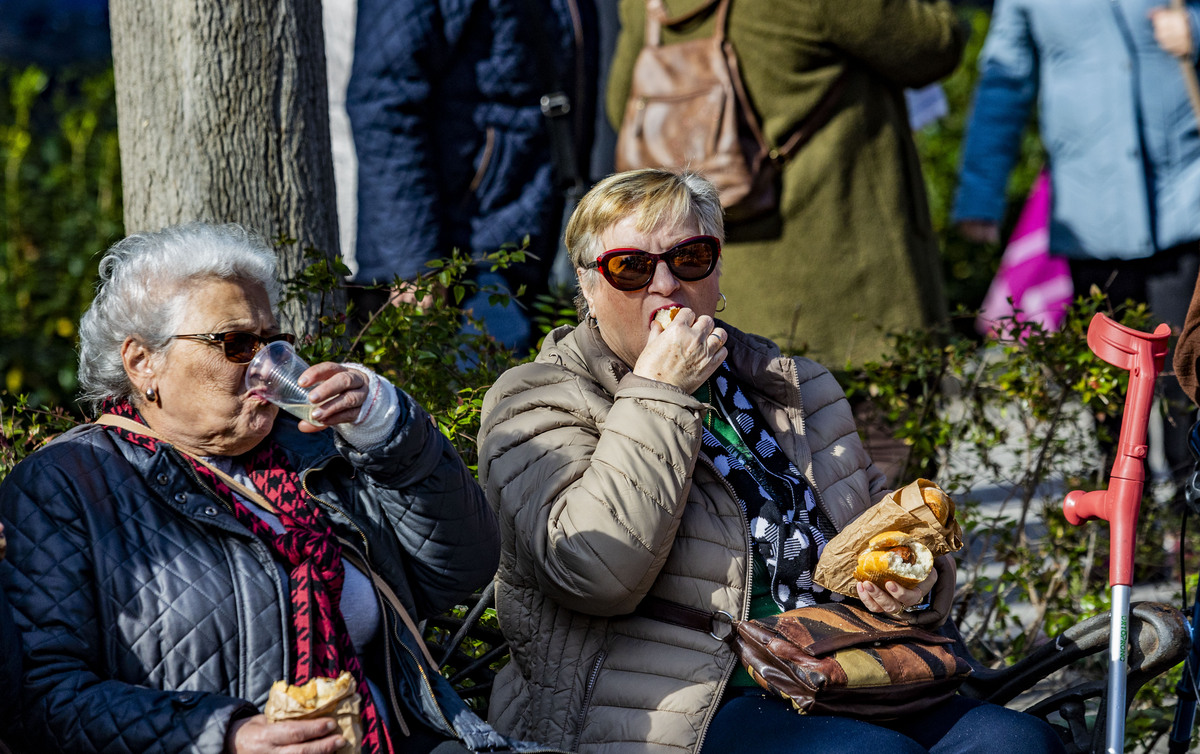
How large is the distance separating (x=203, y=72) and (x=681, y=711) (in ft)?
6.99

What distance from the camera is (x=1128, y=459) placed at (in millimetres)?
2760

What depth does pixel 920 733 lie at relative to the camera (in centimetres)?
270

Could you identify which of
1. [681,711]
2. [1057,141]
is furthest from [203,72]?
[1057,141]

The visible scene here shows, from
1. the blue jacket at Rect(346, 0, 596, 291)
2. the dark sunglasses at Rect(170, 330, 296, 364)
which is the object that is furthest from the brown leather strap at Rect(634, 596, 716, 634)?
the blue jacket at Rect(346, 0, 596, 291)

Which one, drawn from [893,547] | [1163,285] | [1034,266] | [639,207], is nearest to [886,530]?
[893,547]

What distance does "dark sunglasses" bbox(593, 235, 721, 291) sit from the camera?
2982 millimetres

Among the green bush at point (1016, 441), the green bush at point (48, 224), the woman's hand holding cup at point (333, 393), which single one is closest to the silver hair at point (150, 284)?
the woman's hand holding cup at point (333, 393)

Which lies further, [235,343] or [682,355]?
[682,355]

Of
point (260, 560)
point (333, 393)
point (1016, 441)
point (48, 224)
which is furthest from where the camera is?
point (48, 224)

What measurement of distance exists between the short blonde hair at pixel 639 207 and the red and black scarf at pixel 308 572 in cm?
87

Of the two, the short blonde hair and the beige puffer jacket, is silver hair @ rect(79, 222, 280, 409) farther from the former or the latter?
the short blonde hair

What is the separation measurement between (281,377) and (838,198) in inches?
110

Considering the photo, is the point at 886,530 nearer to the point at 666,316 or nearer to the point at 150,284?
the point at 666,316

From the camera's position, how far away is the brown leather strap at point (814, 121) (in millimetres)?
4637
